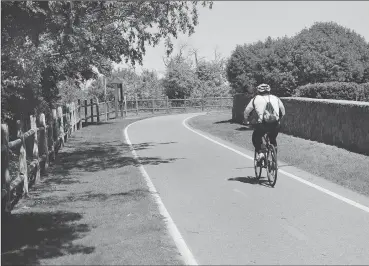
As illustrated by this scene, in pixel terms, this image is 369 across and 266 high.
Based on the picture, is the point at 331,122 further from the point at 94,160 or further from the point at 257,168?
the point at 94,160

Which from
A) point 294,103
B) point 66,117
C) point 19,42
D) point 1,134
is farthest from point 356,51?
point 1,134

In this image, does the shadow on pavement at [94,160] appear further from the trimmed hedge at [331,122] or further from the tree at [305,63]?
the tree at [305,63]

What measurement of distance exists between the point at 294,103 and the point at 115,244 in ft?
51.6

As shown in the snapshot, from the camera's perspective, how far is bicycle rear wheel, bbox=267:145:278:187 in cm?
1027

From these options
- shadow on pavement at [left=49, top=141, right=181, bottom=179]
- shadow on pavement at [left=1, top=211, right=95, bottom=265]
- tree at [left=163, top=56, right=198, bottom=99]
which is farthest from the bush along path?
tree at [left=163, top=56, right=198, bottom=99]

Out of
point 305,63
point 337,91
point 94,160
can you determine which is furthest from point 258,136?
point 305,63

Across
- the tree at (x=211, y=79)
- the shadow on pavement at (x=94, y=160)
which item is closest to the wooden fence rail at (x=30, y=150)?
the shadow on pavement at (x=94, y=160)

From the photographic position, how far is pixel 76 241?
6.48 m

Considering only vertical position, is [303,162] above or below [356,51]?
below

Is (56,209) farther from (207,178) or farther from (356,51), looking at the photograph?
(356,51)

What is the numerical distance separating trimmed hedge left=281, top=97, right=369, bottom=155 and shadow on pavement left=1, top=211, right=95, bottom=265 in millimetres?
9629

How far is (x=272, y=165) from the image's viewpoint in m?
10.4

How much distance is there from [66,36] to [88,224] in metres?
6.16

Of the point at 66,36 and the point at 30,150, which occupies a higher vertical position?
the point at 66,36
